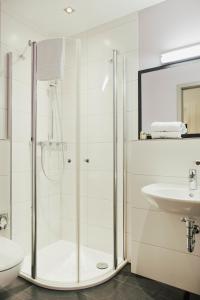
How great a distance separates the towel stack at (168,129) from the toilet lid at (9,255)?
1395 millimetres

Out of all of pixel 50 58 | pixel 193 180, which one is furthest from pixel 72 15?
pixel 193 180

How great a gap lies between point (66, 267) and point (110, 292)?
51 centimetres

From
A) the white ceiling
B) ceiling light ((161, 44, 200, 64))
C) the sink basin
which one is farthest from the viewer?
the white ceiling

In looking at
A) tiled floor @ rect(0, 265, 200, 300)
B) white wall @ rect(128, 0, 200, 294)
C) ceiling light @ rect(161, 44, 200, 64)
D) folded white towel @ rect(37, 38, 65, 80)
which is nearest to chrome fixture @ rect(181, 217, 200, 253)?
white wall @ rect(128, 0, 200, 294)

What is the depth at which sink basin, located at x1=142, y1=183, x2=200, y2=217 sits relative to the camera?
A: 1.34 metres

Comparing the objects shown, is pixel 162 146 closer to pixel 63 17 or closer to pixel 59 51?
pixel 59 51

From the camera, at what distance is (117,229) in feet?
7.36

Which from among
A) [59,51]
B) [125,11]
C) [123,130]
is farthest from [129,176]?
[125,11]

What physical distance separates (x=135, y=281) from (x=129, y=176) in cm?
90

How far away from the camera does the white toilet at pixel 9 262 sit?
1.47 m

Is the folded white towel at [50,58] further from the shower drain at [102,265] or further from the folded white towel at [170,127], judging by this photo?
the shower drain at [102,265]

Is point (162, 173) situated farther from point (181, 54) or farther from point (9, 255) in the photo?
point (9, 255)

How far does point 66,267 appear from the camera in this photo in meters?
2.10

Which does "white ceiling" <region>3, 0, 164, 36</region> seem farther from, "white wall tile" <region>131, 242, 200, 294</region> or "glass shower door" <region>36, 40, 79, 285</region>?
"white wall tile" <region>131, 242, 200, 294</region>
